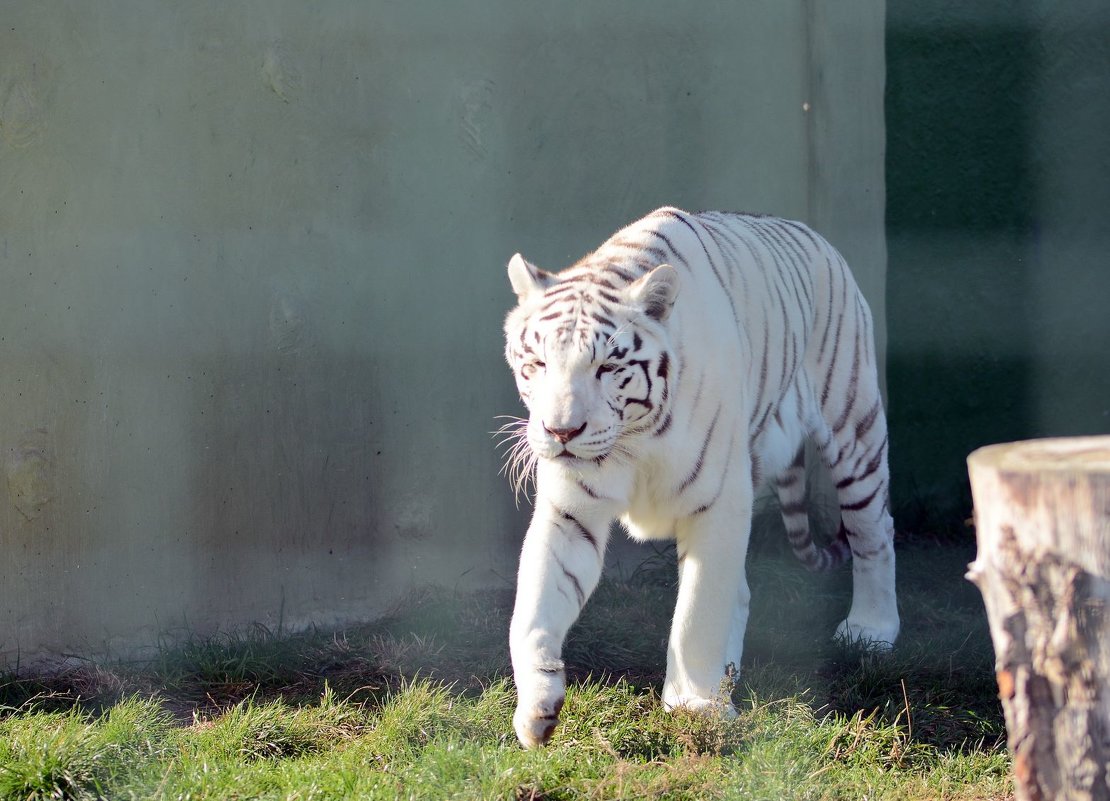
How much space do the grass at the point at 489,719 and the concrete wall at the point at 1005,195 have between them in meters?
1.15

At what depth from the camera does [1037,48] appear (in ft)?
13.8


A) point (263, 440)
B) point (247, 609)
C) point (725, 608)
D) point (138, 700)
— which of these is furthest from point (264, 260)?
point (725, 608)

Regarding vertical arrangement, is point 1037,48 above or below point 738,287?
above

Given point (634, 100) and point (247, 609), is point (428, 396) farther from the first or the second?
point (634, 100)

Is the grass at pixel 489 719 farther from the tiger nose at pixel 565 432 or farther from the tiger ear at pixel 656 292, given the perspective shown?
the tiger ear at pixel 656 292

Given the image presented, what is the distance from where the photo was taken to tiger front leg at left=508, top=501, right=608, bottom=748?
7.73ft

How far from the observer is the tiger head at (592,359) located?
245 cm

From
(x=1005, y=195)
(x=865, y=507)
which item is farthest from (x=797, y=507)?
(x=1005, y=195)

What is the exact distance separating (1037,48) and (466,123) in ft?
6.74

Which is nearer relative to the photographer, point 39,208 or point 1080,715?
point 1080,715

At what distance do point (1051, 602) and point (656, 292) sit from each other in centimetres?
115

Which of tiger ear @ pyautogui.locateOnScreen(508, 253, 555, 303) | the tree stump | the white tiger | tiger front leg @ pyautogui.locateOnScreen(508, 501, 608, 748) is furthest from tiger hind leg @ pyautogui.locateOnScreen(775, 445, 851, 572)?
the tree stump

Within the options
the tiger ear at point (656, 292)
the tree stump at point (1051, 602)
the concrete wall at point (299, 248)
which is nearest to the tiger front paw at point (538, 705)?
the tiger ear at point (656, 292)

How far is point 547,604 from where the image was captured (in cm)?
253
